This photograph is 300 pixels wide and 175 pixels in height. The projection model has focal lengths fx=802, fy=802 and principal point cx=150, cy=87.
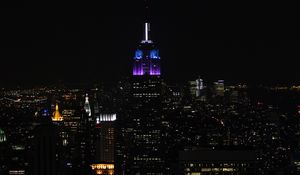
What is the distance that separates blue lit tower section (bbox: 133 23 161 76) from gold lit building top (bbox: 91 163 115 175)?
6.61 m

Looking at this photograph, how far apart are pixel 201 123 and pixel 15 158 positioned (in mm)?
15145

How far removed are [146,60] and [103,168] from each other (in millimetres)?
8135

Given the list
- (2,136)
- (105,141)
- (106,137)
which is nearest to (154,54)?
(106,137)

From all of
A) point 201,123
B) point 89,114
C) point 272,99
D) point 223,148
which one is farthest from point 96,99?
point 223,148

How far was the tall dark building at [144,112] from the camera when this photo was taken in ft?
161

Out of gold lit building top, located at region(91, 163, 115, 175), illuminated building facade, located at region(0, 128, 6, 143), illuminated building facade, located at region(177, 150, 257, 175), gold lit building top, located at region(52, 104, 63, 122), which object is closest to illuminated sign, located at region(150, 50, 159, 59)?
gold lit building top, located at region(52, 104, 63, 122)

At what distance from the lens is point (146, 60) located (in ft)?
169

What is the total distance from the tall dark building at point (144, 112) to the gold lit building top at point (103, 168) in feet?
3.70

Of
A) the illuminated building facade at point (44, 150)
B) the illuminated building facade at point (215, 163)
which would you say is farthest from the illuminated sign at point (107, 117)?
the illuminated building facade at point (44, 150)

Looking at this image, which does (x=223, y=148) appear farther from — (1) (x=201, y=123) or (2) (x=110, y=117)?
(2) (x=110, y=117)

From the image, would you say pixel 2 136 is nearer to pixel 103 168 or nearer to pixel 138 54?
pixel 103 168

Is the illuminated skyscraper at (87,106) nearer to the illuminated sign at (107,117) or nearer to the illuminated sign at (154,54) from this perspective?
the illuminated sign at (107,117)

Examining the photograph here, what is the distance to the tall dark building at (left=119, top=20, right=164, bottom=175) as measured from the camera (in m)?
49.1

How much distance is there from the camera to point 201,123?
48844 mm
